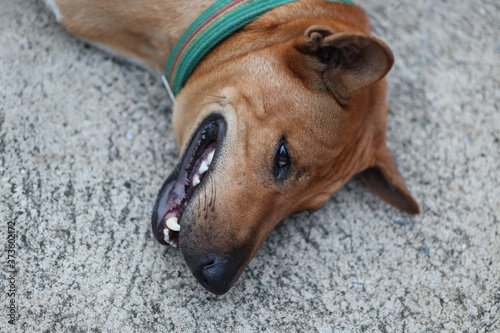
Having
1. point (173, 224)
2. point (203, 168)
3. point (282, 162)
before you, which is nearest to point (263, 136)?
point (282, 162)

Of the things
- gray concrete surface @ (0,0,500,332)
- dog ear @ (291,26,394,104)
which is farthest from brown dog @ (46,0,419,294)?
gray concrete surface @ (0,0,500,332)

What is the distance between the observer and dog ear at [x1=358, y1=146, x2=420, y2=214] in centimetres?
350

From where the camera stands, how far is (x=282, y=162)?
9.75 feet

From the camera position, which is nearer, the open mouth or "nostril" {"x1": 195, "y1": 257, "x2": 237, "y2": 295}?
"nostril" {"x1": 195, "y1": 257, "x2": 237, "y2": 295}

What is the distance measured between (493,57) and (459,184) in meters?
1.19

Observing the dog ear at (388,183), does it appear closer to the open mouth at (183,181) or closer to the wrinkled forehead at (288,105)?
the wrinkled forehead at (288,105)

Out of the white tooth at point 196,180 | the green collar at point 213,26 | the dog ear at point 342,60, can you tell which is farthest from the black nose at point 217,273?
the green collar at point 213,26

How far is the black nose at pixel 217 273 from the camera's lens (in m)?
2.88

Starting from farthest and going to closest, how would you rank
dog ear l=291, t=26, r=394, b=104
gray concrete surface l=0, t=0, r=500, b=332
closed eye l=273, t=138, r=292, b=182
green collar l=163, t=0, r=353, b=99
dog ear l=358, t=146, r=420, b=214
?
dog ear l=358, t=146, r=420, b=214 < green collar l=163, t=0, r=353, b=99 < gray concrete surface l=0, t=0, r=500, b=332 < closed eye l=273, t=138, r=292, b=182 < dog ear l=291, t=26, r=394, b=104

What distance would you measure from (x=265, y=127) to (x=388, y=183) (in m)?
1.00

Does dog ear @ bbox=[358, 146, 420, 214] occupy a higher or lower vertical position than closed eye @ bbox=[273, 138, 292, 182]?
lower

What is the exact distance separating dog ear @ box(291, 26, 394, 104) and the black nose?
1.00m

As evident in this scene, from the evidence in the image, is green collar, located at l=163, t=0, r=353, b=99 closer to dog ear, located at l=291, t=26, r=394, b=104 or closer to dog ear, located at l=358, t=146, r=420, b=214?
dog ear, located at l=291, t=26, r=394, b=104

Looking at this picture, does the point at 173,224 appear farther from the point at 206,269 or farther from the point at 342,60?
the point at 342,60
